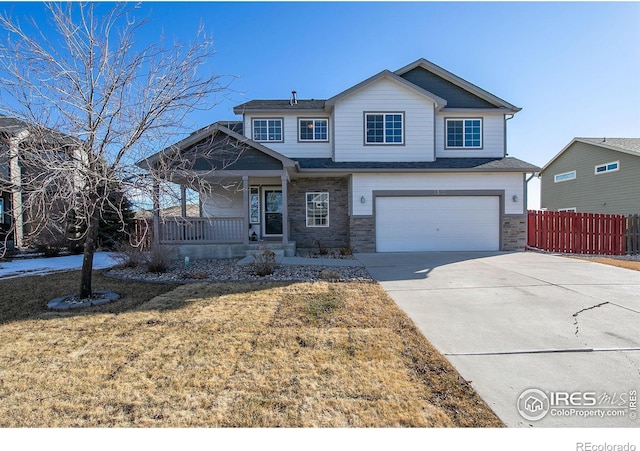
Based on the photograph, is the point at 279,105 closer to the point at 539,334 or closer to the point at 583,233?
the point at 539,334

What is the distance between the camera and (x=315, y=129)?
13852mm

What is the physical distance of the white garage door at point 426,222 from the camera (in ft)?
41.7

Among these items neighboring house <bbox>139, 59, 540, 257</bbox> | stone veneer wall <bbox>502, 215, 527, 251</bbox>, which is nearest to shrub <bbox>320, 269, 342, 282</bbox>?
neighboring house <bbox>139, 59, 540, 257</bbox>

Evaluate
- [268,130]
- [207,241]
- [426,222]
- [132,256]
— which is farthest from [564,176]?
[132,256]

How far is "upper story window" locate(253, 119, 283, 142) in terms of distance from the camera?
13.8 meters

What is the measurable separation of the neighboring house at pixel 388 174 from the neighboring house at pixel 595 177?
27.4 ft

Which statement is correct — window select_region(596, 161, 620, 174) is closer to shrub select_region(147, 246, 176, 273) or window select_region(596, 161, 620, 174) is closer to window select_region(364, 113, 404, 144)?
window select_region(364, 113, 404, 144)

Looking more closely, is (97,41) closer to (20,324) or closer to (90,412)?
(20,324)

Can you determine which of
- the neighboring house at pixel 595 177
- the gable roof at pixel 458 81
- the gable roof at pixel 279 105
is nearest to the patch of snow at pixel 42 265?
the gable roof at pixel 279 105

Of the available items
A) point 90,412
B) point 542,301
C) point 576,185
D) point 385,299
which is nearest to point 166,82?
point 90,412

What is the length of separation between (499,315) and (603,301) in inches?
92.1
